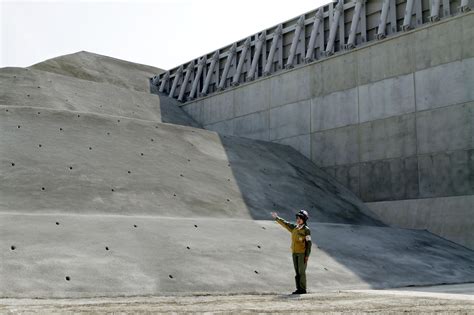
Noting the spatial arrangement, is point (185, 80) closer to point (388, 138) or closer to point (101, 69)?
point (101, 69)

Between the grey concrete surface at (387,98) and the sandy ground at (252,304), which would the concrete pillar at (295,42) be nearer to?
the grey concrete surface at (387,98)

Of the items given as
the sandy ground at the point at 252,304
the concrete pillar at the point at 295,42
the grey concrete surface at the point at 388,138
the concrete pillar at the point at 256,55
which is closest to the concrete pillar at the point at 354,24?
the concrete pillar at the point at 295,42

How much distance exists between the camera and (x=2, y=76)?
1027 inches

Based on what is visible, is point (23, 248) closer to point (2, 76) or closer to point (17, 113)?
point (17, 113)

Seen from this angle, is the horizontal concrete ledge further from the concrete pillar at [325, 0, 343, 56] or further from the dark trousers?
the dark trousers

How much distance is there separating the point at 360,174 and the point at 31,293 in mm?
15783

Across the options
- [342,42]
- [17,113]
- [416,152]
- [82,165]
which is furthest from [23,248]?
[342,42]

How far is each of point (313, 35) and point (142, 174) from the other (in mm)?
14105

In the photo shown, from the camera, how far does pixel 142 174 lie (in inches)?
659

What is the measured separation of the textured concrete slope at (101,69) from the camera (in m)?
35.2

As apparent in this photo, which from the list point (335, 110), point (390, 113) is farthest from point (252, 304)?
point (335, 110)

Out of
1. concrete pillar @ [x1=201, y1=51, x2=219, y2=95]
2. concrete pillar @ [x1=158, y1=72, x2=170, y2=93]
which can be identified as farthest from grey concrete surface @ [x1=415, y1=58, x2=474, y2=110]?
concrete pillar @ [x1=158, y1=72, x2=170, y2=93]

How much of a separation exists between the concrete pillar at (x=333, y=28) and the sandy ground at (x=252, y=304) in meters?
17.3

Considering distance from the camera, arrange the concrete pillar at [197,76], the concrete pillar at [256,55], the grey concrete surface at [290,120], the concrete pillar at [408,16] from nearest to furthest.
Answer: the concrete pillar at [408,16], the grey concrete surface at [290,120], the concrete pillar at [256,55], the concrete pillar at [197,76]
